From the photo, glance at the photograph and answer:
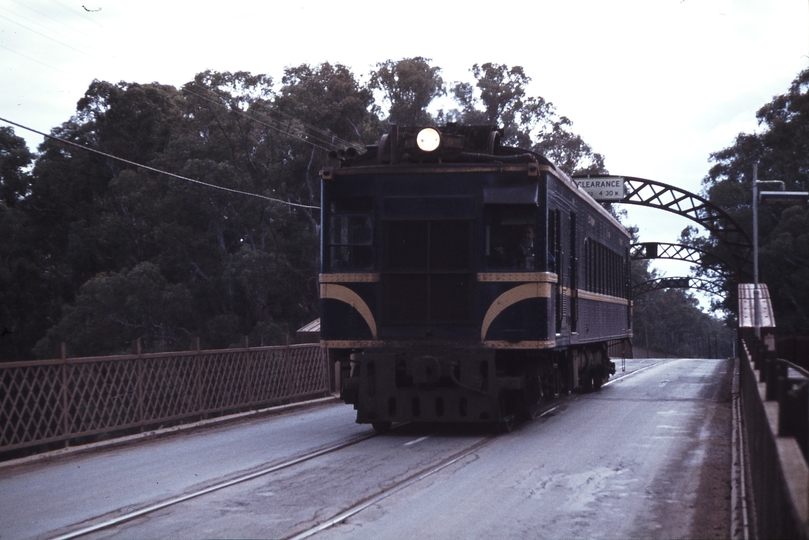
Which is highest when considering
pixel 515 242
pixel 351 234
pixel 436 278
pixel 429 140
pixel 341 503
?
pixel 429 140

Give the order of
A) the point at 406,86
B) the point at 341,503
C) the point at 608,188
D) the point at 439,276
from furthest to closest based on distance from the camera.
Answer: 1. the point at 406,86
2. the point at 608,188
3. the point at 439,276
4. the point at 341,503

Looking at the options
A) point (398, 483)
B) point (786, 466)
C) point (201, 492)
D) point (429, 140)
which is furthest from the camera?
point (429, 140)

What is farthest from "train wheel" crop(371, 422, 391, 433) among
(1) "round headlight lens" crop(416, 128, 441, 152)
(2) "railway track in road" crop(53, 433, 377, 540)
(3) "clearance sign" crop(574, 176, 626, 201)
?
(3) "clearance sign" crop(574, 176, 626, 201)

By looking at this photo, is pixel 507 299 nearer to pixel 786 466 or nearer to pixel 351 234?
pixel 351 234

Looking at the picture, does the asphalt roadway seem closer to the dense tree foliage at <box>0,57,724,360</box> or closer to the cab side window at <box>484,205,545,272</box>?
the cab side window at <box>484,205,545,272</box>

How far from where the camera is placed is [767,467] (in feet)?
17.7

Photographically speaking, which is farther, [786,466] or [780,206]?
[780,206]

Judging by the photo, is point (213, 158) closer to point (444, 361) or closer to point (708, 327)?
point (444, 361)

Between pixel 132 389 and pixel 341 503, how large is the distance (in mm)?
6203

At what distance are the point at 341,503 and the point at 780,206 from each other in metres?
51.5

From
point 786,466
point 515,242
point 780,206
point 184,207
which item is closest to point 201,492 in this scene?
point 515,242

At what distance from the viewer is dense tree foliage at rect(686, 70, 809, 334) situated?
48.8 m

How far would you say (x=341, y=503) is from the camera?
7812 mm

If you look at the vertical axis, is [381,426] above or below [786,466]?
below
